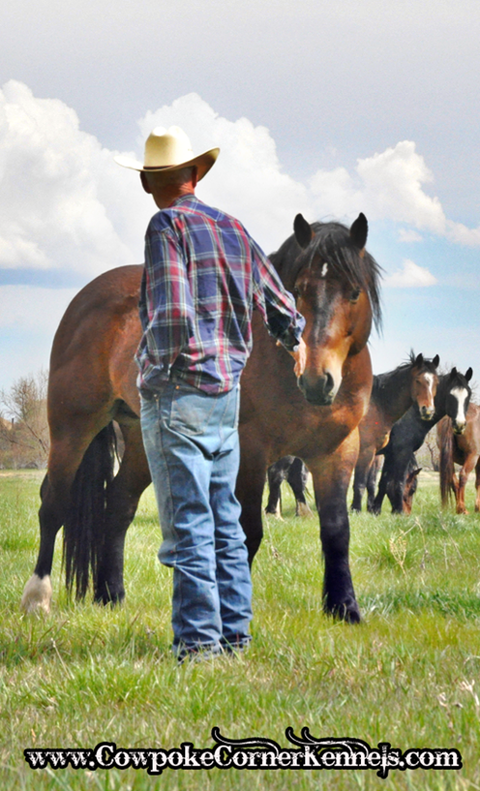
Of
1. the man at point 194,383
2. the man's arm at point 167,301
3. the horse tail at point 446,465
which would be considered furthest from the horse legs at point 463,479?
the man's arm at point 167,301

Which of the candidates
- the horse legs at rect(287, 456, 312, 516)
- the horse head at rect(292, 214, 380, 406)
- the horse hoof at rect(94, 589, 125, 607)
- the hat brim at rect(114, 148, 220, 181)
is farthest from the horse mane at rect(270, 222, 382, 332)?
the horse legs at rect(287, 456, 312, 516)

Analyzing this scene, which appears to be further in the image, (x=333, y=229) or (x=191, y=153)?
(x=333, y=229)

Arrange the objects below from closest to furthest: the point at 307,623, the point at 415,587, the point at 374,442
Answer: the point at 307,623 → the point at 415,587 → the point at 374,442

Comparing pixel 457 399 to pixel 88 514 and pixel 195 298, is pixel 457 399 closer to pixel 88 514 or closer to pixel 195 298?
pixel 88 514

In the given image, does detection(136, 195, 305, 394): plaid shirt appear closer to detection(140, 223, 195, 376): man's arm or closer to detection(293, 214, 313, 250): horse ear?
detection(140, 223, 195, 376): man's arm

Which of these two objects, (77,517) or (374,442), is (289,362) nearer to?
(77,517)

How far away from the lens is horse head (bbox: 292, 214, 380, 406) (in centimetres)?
310

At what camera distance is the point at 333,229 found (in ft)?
11.2

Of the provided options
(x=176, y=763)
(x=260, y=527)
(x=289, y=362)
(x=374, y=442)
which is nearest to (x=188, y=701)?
(x=176, y=763)

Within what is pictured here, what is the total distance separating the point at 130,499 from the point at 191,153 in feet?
8.04

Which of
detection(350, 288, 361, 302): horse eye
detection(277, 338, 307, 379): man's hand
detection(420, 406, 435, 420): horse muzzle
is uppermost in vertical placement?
detection(420, 406, 435, 420): horse muzzle

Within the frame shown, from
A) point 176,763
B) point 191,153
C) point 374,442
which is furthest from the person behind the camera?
point 374,442

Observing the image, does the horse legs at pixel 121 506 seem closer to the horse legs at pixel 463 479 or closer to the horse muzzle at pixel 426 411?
the horse muzzle at pixel 426 411

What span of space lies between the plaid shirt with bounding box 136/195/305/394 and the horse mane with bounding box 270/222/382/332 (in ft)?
1.92
